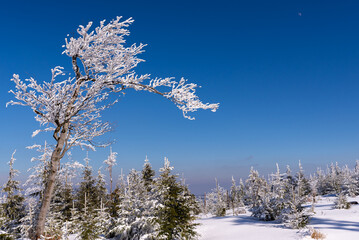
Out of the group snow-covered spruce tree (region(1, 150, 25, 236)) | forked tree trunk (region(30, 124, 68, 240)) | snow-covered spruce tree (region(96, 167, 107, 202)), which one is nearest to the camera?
forked tree trunk (region(30, 124, 68, 240))

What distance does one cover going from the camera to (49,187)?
228 inches

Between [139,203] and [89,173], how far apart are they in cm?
2017

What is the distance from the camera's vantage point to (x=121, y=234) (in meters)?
10.8

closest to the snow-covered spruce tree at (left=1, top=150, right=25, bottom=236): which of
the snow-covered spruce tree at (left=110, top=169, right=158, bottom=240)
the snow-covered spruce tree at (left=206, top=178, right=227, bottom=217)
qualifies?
the snow-covered spruce tree at (left=110, top=169, right=158, bottom=240)

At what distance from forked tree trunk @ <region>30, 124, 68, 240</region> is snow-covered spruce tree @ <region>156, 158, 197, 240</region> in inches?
209

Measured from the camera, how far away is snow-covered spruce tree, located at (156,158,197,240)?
10.2 metres

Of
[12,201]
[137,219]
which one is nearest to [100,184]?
[12,201]

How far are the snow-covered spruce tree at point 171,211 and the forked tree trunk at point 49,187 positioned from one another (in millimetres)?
5304

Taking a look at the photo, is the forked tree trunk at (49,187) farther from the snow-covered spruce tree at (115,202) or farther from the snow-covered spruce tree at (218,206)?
the snow-covered spruce tree at (218,206)

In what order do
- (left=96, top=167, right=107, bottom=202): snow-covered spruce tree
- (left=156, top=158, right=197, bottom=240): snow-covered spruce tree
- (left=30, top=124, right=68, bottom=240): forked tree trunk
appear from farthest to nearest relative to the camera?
(left=96, top=167, right=107, bottom=202): snow-covered spruce tree
(left=156, top=158, right=197, bottom=240): snow-covered spruce tree
(left=30, top=124, right=68, bottom=240): forked tree trunk

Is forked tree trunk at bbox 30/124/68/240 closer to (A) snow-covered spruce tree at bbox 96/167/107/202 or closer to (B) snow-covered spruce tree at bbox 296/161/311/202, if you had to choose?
(B) snow-covered spruce tree at bbox 296/161/311/202

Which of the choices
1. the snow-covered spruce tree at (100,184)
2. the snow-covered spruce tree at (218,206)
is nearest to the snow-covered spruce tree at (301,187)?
the snow-covered spruce tree at (218,206)

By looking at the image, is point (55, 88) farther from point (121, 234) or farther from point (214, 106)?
point (121, 234)

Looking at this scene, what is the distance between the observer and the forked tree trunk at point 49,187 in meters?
5.69
